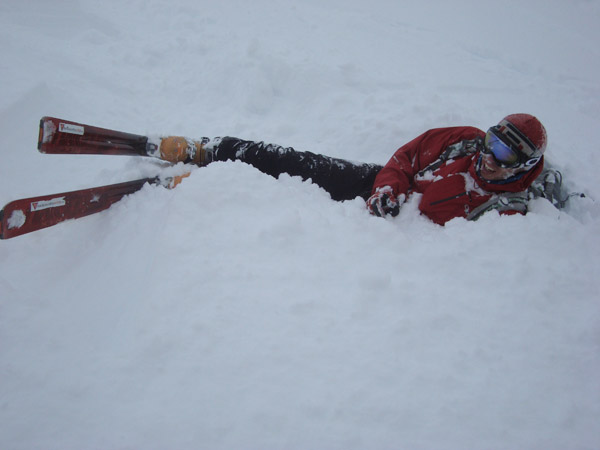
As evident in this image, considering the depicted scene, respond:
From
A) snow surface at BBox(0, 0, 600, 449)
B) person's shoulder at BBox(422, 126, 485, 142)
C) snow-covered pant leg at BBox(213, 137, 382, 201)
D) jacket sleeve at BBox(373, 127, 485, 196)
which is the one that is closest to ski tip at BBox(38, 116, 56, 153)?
snow surface at BBox(0, 0, 600, 449)

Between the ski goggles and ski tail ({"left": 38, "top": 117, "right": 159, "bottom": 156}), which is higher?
the ski goggles

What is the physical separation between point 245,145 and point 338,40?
469cm

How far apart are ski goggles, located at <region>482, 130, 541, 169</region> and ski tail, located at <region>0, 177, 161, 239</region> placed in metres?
2.51

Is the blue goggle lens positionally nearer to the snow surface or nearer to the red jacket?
the red jacket

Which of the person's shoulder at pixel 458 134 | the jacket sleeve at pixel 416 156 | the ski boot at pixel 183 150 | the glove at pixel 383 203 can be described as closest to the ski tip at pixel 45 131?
the ski boot at pixel 183 150

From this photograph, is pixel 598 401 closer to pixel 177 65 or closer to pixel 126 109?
pixel 126 109

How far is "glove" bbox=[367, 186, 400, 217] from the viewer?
2336 mm

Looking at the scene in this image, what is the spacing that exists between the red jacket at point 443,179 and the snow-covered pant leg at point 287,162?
0.33 meters

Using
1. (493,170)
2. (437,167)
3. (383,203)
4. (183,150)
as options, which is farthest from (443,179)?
(183,150)

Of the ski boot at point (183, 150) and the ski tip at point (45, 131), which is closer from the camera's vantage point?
the ski tip at point (45, 131)

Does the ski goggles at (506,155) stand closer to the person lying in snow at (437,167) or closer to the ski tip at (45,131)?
the person lying in snow at (437,167)

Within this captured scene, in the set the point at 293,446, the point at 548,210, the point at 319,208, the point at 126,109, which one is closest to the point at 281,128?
the point at 126,109

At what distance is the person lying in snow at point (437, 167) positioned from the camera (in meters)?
2.12

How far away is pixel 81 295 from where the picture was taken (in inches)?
66.8
